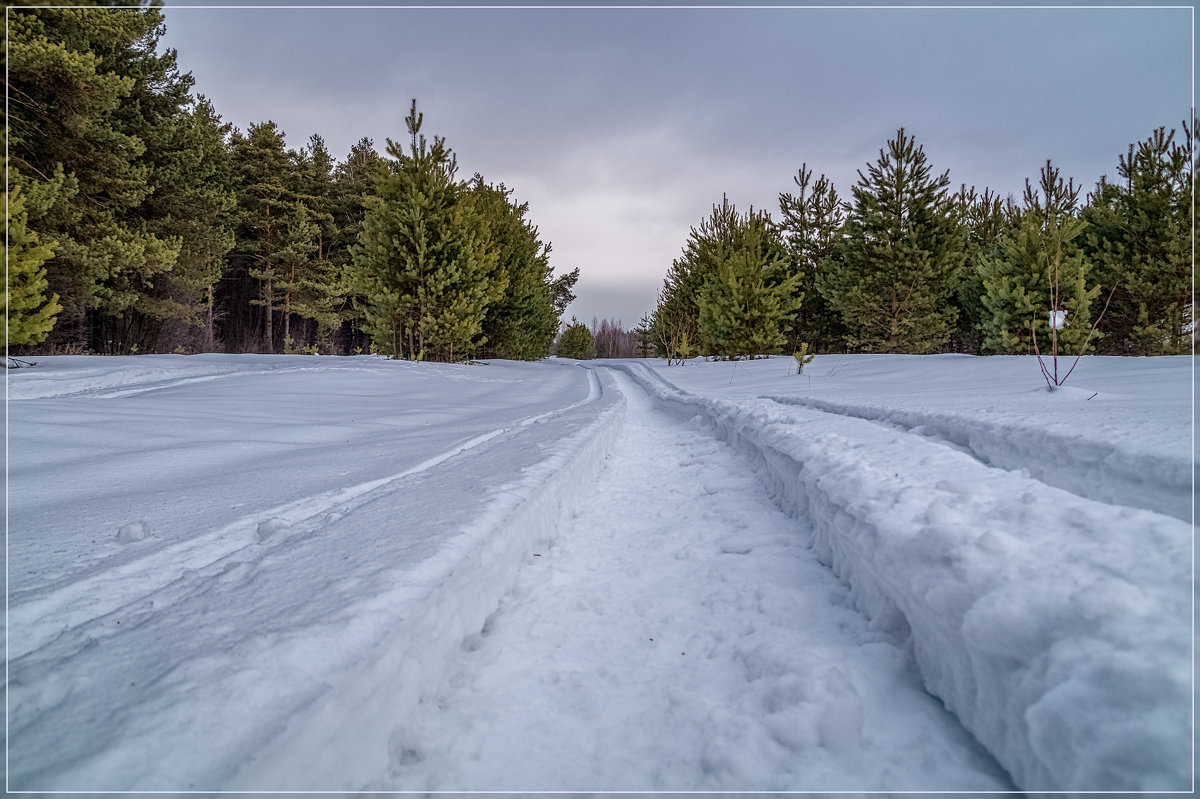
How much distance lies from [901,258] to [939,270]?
5.13 feet

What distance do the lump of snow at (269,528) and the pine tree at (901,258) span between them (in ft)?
63.8

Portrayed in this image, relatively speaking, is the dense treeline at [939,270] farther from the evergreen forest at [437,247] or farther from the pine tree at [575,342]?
the pine tree at [575,342]

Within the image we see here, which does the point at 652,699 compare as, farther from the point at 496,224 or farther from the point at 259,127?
the point at 259,127

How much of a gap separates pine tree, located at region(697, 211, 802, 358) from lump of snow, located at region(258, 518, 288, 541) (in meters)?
15.1

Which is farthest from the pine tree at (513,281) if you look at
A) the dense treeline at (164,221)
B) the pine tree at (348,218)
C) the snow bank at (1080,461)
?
the snow bank at (1080,461)

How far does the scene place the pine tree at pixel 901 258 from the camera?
1723 centimetres

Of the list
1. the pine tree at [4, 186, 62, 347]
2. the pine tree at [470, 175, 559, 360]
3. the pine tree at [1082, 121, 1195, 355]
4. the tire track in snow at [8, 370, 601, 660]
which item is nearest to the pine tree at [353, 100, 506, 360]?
the pine tree at [470, 175, 559, 360]

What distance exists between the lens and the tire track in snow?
1.22m

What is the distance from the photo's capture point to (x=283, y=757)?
813 millimetres

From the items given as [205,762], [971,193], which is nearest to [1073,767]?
[205,762]

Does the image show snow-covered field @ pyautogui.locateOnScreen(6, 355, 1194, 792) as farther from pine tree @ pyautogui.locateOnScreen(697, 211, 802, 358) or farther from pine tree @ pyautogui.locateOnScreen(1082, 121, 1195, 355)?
pine tree @ pyautogui.locateOnScreen(1082, 121, 1195, 355)

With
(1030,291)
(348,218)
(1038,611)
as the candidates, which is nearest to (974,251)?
(1030,291)

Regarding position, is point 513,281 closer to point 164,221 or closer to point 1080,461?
point 164,221

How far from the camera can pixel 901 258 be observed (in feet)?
56.4
